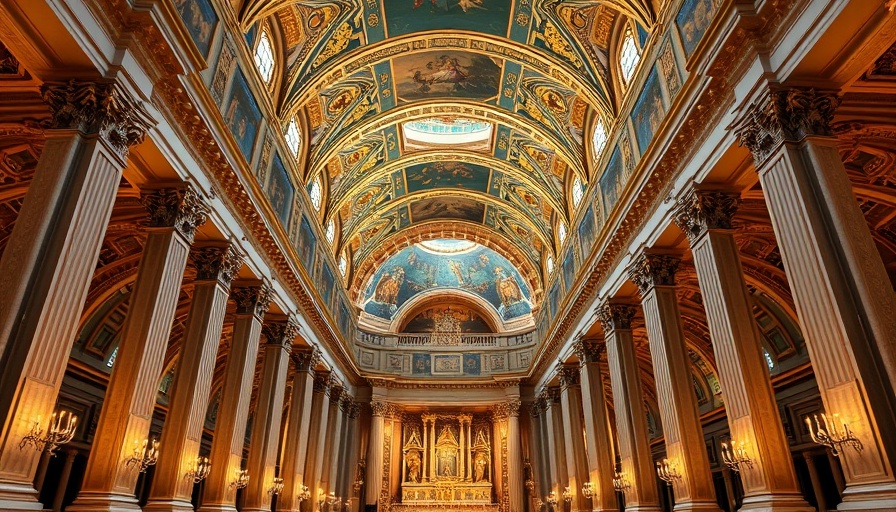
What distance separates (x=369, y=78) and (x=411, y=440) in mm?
20432

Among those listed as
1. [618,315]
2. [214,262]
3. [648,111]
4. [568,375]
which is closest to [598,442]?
[618,315]

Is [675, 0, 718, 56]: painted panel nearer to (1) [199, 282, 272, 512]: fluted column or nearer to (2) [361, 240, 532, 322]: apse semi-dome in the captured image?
(1) [199, 282, 272, 512]: fluted column

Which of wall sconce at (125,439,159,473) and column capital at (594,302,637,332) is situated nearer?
wall sconce at (125,439,159,473)

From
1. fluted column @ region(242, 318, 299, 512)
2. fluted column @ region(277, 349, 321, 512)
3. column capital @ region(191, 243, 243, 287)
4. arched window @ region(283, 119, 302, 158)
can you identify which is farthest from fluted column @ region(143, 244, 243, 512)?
fluted column @ region(277, 349, 321, 512)

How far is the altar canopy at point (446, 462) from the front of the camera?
3028 cm

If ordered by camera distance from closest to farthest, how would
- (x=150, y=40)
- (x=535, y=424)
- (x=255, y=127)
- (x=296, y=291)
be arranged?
1. (x=150, y=40)
2. (x=255, y=127)
3. (x=296, y=291)
4. (x=535, y=424)

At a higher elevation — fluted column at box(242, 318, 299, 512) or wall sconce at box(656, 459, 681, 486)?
fluted column at box(242, 318, 299, 512)

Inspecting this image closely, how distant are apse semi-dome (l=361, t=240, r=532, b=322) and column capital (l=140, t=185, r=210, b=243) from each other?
74.1 ft

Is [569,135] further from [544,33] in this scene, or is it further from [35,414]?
[35,414]

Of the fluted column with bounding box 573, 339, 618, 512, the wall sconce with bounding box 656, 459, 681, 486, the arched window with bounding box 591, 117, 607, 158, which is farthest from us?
the arched window with bounding box 591, 117, 607, 158

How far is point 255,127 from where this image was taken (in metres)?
15.2

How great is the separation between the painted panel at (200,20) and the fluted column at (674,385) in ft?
35.9

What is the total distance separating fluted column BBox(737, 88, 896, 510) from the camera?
277 inches

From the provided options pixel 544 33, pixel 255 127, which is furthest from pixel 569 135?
pixel 255 127
